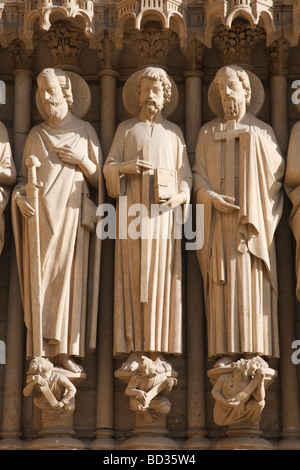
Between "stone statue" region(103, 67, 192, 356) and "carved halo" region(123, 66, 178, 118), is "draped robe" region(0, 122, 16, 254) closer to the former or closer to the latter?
"stone statue" region(103, 67, 192, 356)

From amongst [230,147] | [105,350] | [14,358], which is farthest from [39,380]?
[230,147]

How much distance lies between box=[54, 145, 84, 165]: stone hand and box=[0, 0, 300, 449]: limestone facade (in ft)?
1.26

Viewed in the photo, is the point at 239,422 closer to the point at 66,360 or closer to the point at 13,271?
the point at 66,360

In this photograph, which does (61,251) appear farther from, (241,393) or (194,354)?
(241,393)

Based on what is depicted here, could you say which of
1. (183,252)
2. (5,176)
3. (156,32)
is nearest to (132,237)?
(183,252)

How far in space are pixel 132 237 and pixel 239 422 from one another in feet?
5.45

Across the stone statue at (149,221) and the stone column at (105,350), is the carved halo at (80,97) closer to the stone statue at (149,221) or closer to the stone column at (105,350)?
the stone column at (105,350)

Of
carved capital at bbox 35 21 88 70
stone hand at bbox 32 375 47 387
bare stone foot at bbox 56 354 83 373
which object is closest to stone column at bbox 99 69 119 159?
carved capital at bbox 35 21 88 70

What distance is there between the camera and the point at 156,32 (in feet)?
34.1

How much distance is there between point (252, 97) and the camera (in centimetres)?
1030

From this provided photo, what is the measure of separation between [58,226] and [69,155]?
23.2 inches

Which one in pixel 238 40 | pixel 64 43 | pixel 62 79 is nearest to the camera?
pixel 62 79

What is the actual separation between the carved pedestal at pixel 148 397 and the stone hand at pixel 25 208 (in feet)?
4.49

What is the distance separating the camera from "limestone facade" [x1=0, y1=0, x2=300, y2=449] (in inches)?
391
